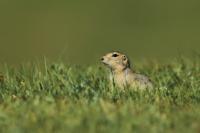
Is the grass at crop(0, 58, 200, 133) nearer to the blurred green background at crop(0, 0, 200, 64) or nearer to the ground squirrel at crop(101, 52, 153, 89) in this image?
the ground squirrel at crop(101, 52, 153, 89)

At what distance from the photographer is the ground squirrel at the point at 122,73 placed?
1067 cm

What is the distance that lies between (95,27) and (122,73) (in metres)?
19.3

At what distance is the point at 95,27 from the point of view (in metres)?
30.8

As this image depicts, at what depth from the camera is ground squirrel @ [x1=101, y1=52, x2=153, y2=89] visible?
10.7 metres

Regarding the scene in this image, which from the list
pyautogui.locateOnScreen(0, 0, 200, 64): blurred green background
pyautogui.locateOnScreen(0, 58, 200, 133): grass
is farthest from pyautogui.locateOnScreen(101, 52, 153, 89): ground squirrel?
pyautogui.locateOnScreen(0, 0, 200, 64): blurred green background

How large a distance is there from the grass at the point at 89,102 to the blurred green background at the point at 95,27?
1509 cm

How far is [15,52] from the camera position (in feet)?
90.7

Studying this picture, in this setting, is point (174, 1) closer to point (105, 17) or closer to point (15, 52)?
point (105, 17)

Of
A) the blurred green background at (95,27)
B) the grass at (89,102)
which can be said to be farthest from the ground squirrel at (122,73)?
the blurred green background at (95,27)

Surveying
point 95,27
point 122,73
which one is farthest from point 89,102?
point 95,27

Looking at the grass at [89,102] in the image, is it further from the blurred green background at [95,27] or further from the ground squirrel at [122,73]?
the blurred green background at [95,27]

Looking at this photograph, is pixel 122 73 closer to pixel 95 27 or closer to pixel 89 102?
pixel 89 102

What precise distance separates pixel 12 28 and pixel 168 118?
74.9 feet

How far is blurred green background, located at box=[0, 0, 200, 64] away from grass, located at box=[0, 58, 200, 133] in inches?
594
